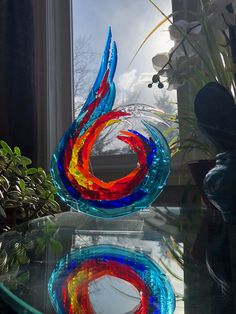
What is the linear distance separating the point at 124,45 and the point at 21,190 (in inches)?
36.8

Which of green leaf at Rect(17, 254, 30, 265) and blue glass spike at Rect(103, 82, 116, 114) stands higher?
blue glass spike at Rect(103, 82, 116, 114)

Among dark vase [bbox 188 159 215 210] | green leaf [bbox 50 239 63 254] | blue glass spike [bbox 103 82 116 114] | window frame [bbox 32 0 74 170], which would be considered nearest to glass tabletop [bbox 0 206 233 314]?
green leaf [bbox 50 239 63 254]

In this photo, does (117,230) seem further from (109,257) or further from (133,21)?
(133,21)

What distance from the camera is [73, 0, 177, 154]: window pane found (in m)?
1.39

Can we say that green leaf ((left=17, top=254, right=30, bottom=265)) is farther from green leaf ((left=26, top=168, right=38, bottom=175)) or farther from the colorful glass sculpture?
green leaf ((left=26, top=168, right=38, bottom=175))

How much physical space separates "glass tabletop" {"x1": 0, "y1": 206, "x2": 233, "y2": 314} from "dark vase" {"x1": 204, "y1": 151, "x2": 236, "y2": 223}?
69mm

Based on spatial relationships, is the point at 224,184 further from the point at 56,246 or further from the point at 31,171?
the point at 31,171

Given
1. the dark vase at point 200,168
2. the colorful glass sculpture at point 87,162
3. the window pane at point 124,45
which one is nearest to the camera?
the colorful glass sculpture at point 87,162

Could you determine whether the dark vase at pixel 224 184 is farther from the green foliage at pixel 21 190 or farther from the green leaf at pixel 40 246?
the green foliage at pixel 21 190

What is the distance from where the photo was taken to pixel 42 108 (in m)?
1.42

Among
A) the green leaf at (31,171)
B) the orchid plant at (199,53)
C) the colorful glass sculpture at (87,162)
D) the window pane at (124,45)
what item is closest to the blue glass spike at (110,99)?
the colorful glass sculpture at (87,162)

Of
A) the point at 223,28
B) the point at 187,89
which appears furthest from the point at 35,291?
the point at 187,89

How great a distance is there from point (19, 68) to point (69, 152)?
0.83 metres

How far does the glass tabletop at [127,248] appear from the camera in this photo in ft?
0.99
